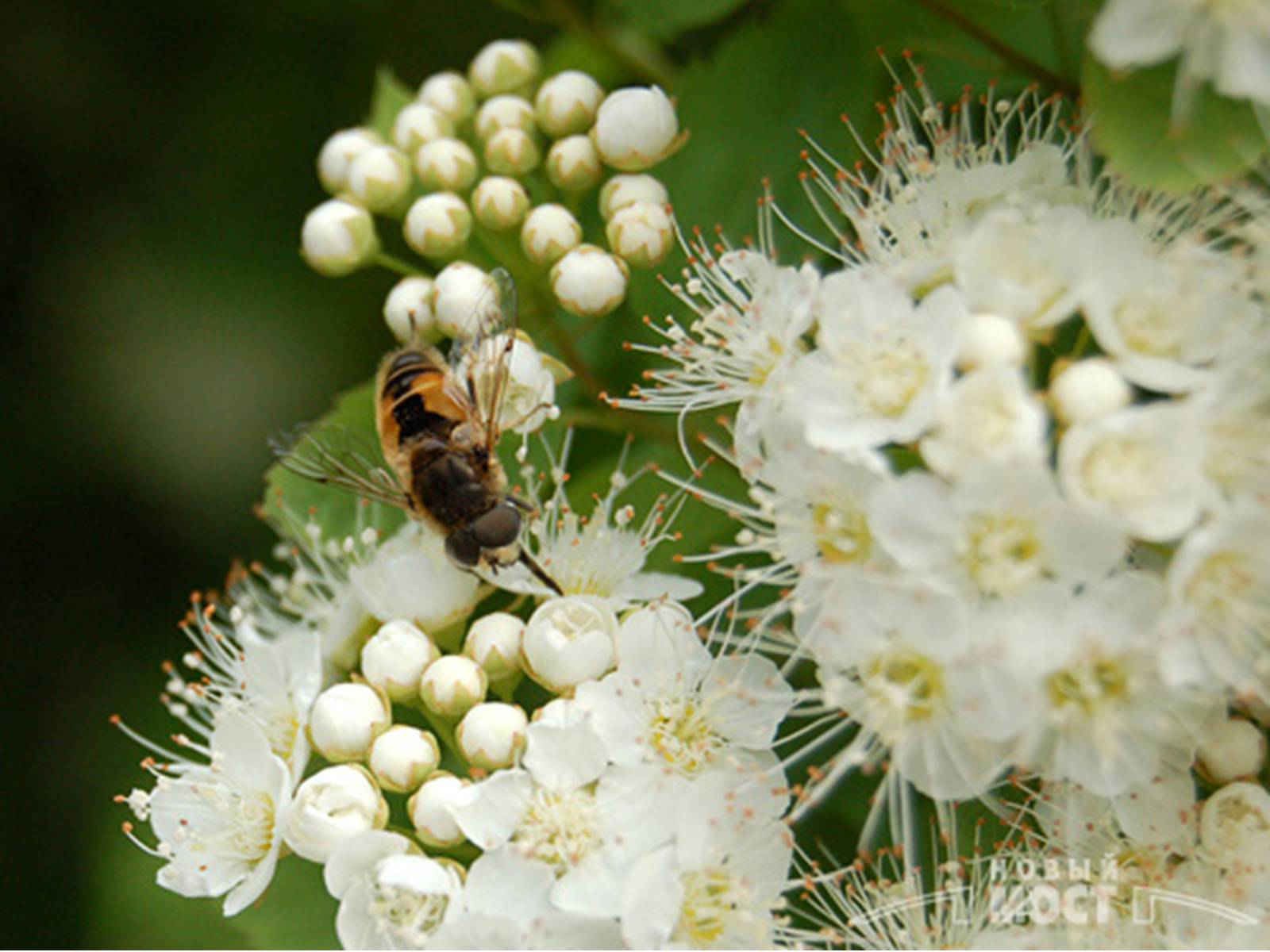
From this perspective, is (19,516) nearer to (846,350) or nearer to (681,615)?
(681,615)

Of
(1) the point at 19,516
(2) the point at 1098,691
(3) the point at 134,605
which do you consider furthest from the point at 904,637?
(1) the point at 19,516

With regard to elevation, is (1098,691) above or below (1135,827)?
above

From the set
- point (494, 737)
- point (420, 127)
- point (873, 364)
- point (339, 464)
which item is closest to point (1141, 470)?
point (873, 364)

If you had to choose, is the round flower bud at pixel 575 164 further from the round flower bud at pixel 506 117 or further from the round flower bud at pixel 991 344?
the round flower bud at pixel 991 344

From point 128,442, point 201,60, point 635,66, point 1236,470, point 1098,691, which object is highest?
point 201,60

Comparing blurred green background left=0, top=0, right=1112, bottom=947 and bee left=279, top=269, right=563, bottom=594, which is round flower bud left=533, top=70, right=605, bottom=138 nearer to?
bee left=279, top=269, right=563, bottom=594

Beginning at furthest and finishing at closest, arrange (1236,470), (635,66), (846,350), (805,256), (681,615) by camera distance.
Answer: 1. (635,66)
2. (805,256)
3. (681,615)
4. (846,350)
5. (1236,470)

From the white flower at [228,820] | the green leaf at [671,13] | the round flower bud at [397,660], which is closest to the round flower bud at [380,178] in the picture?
the green leaf at [671,13]
